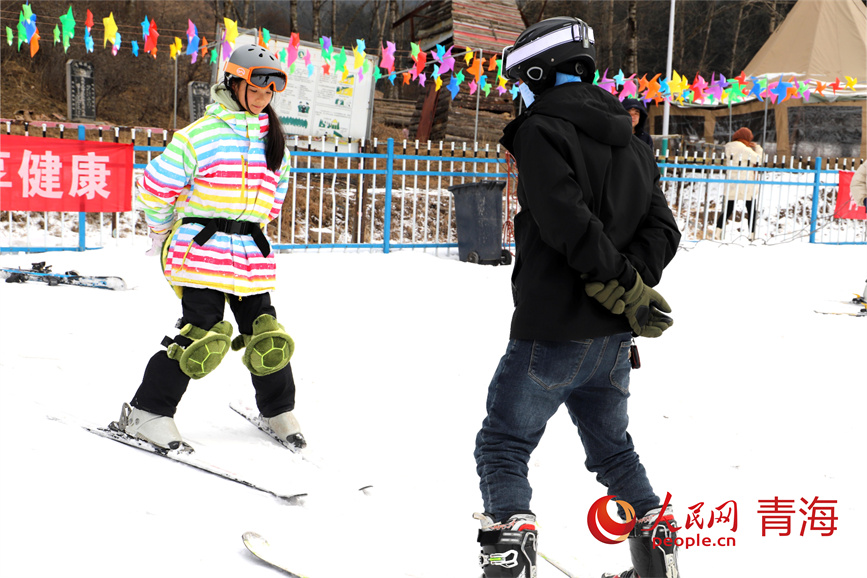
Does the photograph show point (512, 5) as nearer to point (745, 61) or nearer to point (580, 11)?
point (580, 11)

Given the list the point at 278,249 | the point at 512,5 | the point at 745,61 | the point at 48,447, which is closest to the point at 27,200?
the point at 278,249

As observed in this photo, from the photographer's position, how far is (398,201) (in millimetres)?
16047

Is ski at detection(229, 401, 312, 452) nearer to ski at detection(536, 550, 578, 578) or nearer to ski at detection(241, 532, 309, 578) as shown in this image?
ski at detection(241, 532, 309, 578)

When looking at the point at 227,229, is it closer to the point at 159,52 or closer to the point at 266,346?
the point at 266,346

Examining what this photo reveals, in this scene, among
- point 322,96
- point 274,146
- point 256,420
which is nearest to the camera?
point 274,146

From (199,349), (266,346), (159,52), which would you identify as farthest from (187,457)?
(159,52)

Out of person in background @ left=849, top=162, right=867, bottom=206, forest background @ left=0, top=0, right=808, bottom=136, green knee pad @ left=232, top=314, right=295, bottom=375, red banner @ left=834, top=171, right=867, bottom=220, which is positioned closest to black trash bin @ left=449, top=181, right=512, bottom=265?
person in background @ left=849, top=162, right=867, bottom=206

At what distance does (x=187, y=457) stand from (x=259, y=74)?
65.5 inches

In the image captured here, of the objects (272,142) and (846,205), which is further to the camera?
(846,205)

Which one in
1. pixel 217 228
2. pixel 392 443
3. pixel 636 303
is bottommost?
pixel 392 443

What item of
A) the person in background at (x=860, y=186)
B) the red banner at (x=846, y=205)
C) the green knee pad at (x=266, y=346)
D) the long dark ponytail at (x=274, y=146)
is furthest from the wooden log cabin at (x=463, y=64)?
the green knee pad at (x=266, y=346)

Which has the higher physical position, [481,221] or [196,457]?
[481,221]

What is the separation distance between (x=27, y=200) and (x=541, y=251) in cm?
825

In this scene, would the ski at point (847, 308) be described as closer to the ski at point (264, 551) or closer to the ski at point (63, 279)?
the ski at point (264, 551)
